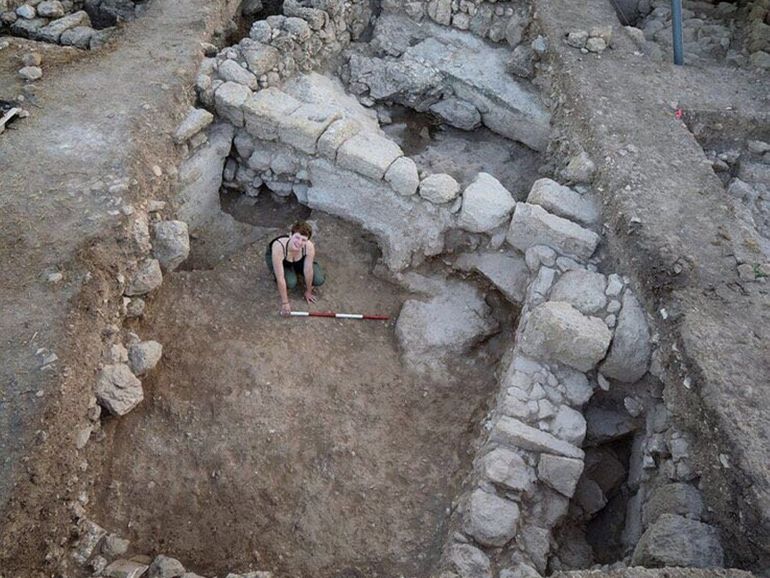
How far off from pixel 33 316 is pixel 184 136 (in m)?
2.24

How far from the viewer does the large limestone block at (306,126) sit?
6.25 metres

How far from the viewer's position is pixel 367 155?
6.11 m

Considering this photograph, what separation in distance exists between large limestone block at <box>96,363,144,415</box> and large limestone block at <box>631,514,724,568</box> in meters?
3.35

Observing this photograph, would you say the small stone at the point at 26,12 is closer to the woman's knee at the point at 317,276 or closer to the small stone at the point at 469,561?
the woman's knee at the point at 317,276

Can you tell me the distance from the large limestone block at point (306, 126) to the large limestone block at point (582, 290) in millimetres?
2508

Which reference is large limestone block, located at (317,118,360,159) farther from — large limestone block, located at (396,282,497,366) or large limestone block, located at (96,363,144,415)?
large limestone block, located at (96,363,144,415)

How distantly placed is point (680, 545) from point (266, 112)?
187 inches

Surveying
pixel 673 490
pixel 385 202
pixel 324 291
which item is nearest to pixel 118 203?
pixel 324 291

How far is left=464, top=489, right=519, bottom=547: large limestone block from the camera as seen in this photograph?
430 cm

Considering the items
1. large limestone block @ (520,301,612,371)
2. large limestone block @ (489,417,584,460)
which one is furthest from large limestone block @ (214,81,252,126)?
large limestone block @ (489,417,584,460)

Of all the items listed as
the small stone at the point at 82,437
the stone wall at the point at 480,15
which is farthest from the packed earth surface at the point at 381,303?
the stone wall at the point at 480,15

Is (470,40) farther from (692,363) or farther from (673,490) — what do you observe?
(673,490)

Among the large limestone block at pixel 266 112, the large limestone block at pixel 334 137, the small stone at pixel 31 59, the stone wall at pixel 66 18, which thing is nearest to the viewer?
the large limestone block at pixel 334 137

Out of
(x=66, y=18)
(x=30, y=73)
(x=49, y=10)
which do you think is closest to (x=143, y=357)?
(x=30, y=73)
